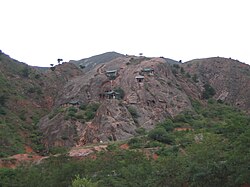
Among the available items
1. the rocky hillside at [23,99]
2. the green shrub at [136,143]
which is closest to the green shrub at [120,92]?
the rocky hillside at [23,99]

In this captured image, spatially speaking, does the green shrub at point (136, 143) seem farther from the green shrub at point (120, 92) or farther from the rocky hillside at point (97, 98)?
the green shrub at point (120, 92)

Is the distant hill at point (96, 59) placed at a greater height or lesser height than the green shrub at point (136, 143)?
greater

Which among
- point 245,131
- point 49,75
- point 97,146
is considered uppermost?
point 49,75

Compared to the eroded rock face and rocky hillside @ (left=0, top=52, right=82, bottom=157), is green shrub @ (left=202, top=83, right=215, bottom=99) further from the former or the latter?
rocky hillside @ (left=0, top=52, right=82, bottom=157)

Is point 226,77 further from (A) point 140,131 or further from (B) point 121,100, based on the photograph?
(A) point 140,131

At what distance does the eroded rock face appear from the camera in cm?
6606

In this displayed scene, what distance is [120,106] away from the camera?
69.9 metres

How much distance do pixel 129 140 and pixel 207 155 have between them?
2537cm

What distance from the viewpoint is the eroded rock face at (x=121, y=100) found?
66062 mm

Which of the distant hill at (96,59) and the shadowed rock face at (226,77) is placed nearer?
the shadowed rock face at (226,77)

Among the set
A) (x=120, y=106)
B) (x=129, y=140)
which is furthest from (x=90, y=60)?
(x=129, y=140)

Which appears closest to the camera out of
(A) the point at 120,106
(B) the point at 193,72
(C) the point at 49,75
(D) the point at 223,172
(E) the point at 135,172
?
(D) the point at 223,172

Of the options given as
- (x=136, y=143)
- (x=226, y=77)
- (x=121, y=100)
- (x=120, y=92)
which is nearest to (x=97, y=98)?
(x=120, y=92)

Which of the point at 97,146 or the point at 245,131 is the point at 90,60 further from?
the point at 245,131
